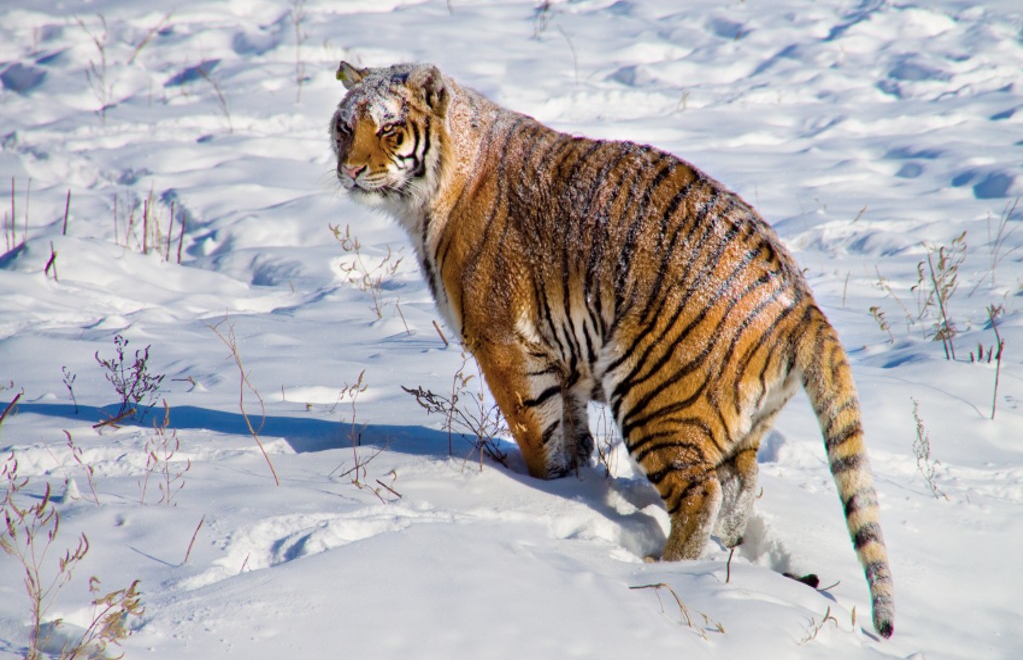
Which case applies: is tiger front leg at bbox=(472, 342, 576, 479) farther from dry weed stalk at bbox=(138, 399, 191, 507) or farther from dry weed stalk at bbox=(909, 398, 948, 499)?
dry weed stalk at bbox=(909, 398, 948, 499)

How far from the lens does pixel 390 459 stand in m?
3.97

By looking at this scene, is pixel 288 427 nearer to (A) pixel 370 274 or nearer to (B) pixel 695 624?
(B) pixel 695 624

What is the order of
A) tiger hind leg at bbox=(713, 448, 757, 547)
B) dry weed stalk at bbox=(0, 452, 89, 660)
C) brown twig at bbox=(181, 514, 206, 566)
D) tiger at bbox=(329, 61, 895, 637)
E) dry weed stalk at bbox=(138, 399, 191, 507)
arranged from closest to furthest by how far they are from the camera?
dry weed stalk at bbox=(0, 452, 89, 660), brown twig at bbox=(181, 514, 206, 566), dry weed stalk at bbox=(138, 399, 191, 507), tiger at bbox=(329, 61, 895, 637), tiger hind leg at bbox=(713, 448, 757, 547)

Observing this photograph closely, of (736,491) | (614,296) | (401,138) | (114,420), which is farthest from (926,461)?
(114,420)

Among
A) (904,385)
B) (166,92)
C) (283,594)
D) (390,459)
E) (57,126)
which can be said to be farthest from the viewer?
(166,92)

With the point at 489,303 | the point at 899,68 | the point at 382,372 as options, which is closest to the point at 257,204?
the point at 382,372

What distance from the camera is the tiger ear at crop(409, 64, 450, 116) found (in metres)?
4.23

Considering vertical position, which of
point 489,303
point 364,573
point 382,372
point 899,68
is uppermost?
point 899,68

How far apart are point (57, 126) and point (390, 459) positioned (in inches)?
337

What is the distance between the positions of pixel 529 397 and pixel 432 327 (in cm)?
258

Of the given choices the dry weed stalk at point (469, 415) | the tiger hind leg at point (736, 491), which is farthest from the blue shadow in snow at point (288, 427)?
the tiger hind leg at point (736, 491)

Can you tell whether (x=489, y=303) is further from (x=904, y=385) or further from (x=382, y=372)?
(x=904, y=385)

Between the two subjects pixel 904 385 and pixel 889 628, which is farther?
pixel 904 385

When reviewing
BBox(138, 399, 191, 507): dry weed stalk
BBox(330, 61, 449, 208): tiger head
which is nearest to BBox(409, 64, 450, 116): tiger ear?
BBox(330, 61, 449, 208): tiger head
